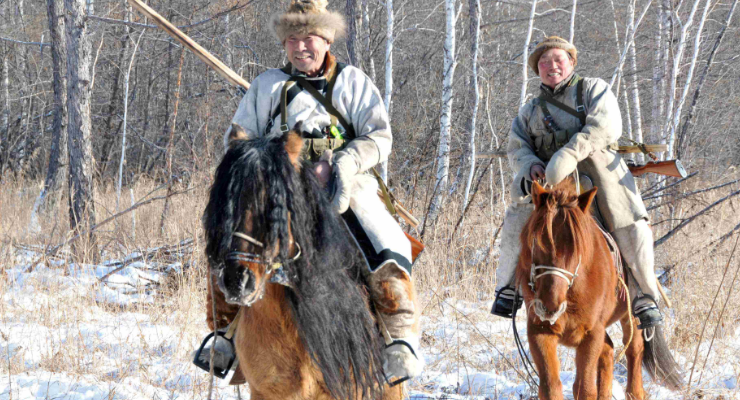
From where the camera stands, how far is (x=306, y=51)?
10.8 feet

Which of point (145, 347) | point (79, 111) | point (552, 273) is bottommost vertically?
point (145, 347)

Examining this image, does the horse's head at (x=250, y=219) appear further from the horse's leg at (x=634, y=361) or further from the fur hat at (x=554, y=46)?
the horse's leg at (x=634, y=361)

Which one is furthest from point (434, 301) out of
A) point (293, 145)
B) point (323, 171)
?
point (293, 145)

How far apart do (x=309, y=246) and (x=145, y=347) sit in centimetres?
335

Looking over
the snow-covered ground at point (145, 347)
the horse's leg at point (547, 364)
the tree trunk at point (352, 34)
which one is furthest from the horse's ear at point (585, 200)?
the tree trunk at point (352, 34)

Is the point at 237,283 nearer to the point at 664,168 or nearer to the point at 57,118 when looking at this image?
the point at 664,168

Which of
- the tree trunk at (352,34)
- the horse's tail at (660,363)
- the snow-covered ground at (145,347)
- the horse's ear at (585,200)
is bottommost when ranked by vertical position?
the snow-covered ground at (145,347)

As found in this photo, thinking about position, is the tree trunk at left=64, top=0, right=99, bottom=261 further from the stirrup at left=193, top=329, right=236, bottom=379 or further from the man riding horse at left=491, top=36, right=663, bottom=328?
the man riding horse at left=491, top=36, right=663, bottom=328

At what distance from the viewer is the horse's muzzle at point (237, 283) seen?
2027 millimetres

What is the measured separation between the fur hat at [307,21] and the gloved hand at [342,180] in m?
0.88

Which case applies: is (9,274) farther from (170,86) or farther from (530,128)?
(170,86)

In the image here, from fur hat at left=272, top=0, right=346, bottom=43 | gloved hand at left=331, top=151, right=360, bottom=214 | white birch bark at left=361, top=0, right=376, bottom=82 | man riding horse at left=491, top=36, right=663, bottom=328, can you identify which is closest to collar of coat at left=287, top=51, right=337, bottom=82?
fur hat at left=272, top=0, right=346, bottom=43

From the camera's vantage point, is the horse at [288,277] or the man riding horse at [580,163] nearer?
the horse at [288,277]

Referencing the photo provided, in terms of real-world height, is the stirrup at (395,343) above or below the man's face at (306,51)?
below
